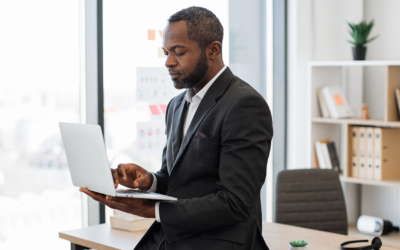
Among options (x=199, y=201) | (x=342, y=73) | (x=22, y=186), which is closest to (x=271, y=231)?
(x=199, y=201)

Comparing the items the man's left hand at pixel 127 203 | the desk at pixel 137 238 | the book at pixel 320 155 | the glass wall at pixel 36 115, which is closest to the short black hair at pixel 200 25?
the man's left hand at pixel 127 203

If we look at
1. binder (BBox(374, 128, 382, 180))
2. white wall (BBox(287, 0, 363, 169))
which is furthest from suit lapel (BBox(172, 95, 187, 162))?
white wall (BBox(287, 0, 363, 169))

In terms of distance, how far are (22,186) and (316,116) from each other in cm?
233

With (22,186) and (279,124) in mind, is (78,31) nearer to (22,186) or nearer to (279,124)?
(22,186)

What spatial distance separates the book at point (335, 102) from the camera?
354cm

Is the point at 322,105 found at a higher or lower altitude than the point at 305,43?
lower

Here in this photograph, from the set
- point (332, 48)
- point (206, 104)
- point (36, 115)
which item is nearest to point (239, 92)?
point (206, 104)

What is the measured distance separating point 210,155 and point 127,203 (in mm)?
297

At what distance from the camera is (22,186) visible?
8.22ft

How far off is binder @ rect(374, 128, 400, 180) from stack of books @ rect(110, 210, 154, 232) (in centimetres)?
197

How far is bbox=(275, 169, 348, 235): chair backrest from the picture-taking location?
270 cm

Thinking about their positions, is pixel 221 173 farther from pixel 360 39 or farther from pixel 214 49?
pixel 360 39

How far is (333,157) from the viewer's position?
3.69 m

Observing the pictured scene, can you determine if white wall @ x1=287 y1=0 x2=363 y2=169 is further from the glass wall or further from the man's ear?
the man's ear
